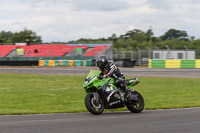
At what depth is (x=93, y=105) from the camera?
308 inches

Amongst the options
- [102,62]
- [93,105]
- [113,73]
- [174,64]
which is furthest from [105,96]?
[174,64]

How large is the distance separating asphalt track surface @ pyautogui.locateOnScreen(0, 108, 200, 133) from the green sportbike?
0.32 metres

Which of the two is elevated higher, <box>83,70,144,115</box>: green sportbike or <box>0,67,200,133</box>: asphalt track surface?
<box>83,70,144,115</box>: green sportbike

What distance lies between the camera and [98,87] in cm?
783

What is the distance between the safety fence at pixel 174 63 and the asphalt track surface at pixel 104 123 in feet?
96.8

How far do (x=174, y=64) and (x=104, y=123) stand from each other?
31.7m

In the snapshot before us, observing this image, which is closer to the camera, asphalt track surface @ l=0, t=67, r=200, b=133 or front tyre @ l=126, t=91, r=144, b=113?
asphalt track surface @ l=0, t=67, r=200, b=133

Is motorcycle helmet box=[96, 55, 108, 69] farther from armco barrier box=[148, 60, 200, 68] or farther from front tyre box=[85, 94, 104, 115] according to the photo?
armco barrier box=[148, 60, 200, 68]

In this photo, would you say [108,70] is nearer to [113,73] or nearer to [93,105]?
[113,73]

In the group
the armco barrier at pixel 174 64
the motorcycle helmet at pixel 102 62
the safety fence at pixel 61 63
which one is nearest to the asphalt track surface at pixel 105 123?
the motorcycle helmet at pixel 102 62

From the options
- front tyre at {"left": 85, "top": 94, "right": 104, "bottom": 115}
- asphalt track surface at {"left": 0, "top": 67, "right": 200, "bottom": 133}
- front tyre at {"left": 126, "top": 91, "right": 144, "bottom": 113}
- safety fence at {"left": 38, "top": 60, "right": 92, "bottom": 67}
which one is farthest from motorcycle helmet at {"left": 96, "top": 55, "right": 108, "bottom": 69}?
safety fence at {"left": 38, "top": 60, "right": 92, "bottom": 67}

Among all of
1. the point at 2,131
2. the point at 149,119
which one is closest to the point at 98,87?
the point at 149,119

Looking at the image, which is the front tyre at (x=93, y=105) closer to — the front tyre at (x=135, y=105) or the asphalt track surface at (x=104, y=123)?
the asphalt track surface at (x=104, y=123)

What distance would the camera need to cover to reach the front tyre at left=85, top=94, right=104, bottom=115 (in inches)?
302
